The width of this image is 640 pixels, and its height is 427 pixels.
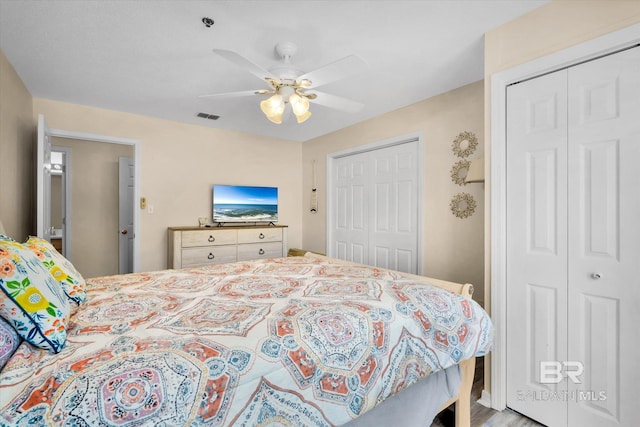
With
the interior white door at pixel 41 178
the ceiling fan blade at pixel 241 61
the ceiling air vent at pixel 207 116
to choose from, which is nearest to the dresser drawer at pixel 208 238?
the interior white door at pixel 41 178

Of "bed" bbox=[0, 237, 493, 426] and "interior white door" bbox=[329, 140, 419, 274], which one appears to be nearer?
"bed" bbox=[0, 237, 493, 426]

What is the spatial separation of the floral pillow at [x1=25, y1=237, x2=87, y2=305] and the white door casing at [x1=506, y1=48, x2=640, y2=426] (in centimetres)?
246

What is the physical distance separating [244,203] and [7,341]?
3695mm

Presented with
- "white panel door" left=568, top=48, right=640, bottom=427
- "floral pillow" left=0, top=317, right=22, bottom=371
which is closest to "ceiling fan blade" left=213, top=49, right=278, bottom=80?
"floral pillow" left=0, top=317, right=22, bottom=371

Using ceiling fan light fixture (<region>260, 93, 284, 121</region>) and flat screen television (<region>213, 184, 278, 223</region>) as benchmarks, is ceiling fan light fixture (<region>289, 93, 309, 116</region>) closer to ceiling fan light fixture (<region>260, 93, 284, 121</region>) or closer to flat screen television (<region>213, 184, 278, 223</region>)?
ceiling fan light fixture (<region>260, 93, 284, 121</region>)

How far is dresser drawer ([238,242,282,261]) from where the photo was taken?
4.20m

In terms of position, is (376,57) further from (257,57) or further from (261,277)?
(261,277)

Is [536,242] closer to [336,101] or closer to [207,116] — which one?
[336,101]

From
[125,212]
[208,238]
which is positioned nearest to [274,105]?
[208,238]

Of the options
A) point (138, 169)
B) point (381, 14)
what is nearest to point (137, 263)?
point (138, 169)

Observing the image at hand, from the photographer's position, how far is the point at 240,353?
97 centimetres

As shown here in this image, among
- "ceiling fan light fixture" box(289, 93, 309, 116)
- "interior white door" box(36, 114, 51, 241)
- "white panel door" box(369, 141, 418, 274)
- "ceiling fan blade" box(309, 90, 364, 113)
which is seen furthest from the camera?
"white panel door" box(369, 141, 418, 274)

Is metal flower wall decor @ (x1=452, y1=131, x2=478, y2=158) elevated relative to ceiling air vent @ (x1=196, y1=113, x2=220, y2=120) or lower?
lower

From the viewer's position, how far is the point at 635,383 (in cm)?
151
